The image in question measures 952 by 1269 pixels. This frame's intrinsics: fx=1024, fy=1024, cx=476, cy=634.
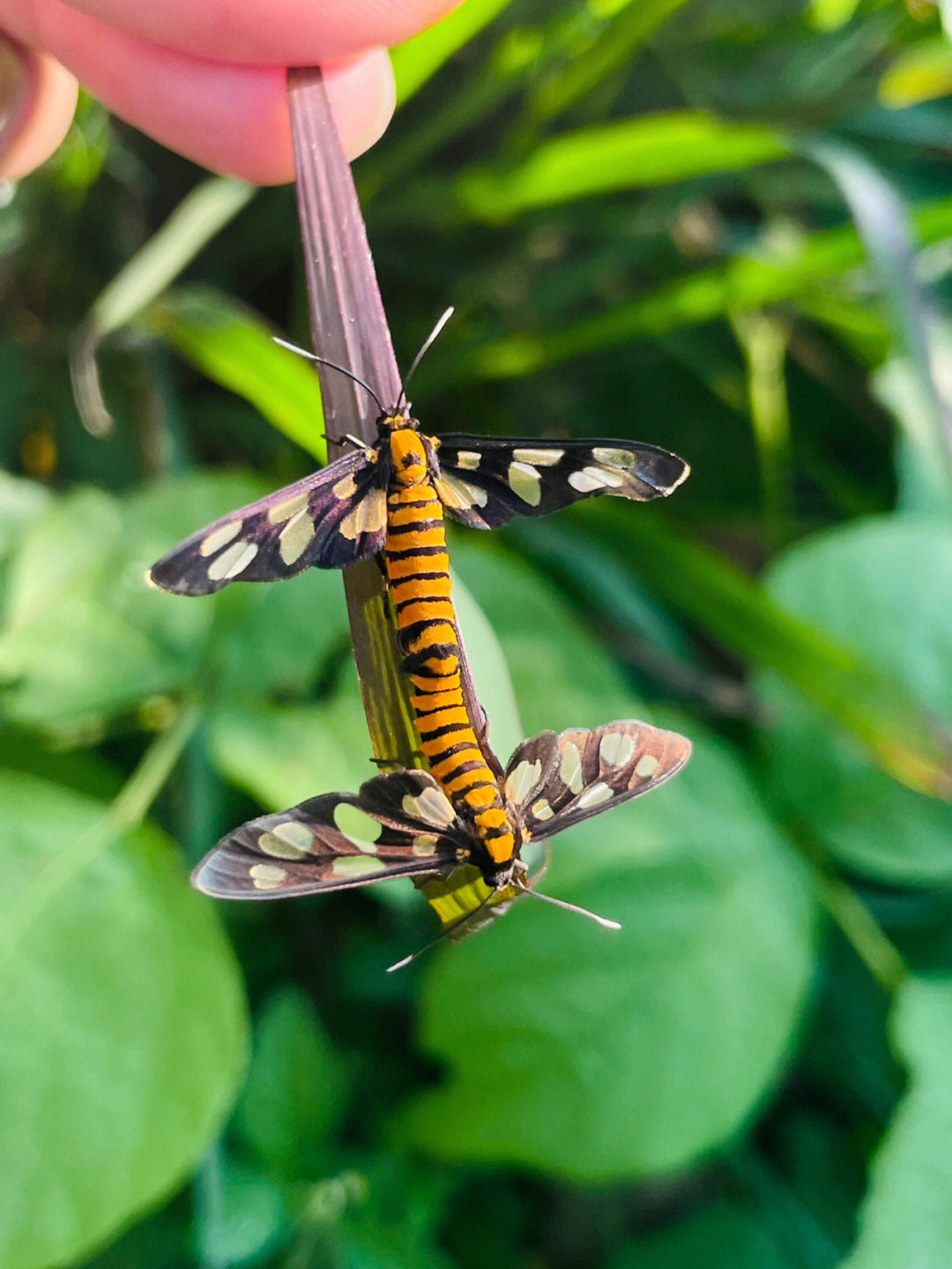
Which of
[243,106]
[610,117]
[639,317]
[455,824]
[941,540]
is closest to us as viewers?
[455,824]

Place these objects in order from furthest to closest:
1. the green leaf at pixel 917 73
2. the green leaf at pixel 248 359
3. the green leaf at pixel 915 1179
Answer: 1. the green leaf at pixel 917 73
2. the green leaf at pixel 248 359
3. the green leaf at pixel 915 1179

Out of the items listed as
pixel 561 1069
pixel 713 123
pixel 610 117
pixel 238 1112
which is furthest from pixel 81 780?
pixel 610 117

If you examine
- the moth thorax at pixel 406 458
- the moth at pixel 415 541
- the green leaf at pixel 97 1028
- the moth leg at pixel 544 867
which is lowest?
the green leaf at pixel 97 1028

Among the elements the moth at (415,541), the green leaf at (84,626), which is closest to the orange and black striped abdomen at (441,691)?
the moth at (415,541)

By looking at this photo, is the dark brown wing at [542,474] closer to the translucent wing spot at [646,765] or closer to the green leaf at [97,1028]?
the translucent wing spot at [646,765]

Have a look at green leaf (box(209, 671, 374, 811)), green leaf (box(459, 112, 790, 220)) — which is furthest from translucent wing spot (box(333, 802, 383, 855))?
green leaf (box(459, 112, 790, 220))

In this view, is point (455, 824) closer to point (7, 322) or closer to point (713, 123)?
point (713, 123)
